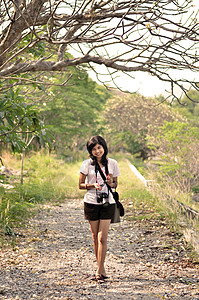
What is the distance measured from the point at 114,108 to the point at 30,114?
24377mm

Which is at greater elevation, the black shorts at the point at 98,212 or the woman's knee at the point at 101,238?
the black shorts at the point at 98,212

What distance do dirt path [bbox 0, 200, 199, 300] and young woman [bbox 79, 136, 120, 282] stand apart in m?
0.40

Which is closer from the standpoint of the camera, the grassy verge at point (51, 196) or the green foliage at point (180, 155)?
the grassy verge at point (51, 196)

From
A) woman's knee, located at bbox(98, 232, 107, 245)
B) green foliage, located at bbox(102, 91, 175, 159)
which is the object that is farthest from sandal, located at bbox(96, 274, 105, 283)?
green foliage, located at bbox(102, 91, 175, 159)

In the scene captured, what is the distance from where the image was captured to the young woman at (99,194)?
411 centimetres

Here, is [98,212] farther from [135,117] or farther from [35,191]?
[135,117]

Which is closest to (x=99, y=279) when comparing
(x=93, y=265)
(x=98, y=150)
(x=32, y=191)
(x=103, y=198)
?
(x=93, y=265)

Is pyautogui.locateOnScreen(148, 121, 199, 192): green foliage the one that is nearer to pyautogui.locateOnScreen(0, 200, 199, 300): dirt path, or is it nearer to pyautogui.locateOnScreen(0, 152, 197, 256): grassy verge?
pyautogui.locateOnScreen(0, 152, 197, 256): grassy verge

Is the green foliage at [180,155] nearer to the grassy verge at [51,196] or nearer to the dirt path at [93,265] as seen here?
the grassy verge at [51,196]

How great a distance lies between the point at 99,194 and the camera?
409 cm

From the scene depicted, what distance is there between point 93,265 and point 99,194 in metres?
1.46

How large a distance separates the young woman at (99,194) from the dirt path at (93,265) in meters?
0.40

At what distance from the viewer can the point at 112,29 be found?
349cm

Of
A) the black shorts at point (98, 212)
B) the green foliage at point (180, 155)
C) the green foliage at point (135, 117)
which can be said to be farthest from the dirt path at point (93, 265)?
the green foliage at point (135, 117)
